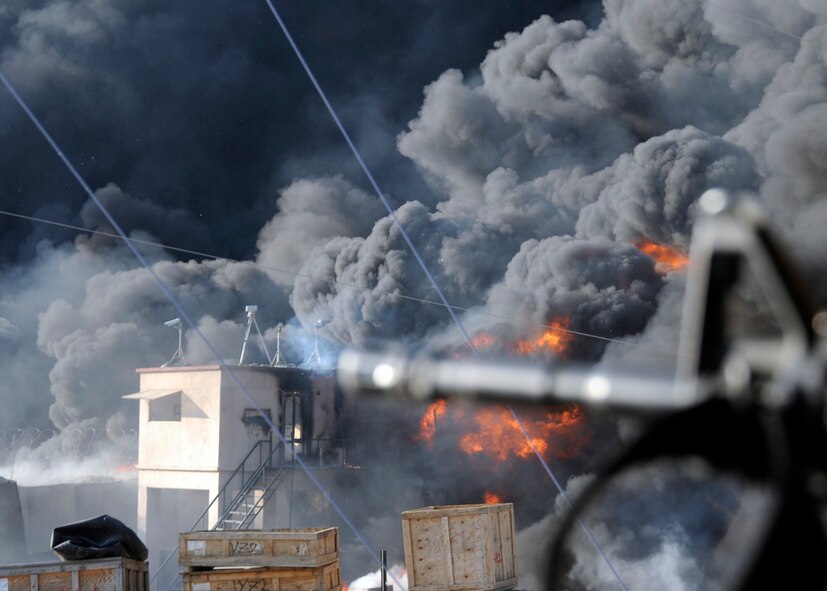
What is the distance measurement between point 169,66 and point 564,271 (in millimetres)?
31470

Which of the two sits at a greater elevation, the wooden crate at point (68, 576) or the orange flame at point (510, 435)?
the orange flame at point (510, 435)

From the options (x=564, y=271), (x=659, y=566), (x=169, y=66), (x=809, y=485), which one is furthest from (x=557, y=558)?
(x=169, y=66)

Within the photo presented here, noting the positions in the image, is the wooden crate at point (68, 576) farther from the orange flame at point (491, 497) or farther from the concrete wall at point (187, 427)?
the orange flame at point (491, 497)

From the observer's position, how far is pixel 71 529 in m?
16.4

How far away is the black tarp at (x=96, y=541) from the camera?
16.2m

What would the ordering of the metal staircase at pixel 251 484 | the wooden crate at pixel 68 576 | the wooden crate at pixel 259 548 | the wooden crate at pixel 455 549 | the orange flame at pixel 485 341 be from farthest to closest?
the orange flame at pixel 485 341
the metal staircase at pixel 251 484
the wooden crate at pixel 455 549
the wooden crate at pixel 259 548
the wooden crate at pixel 68 576

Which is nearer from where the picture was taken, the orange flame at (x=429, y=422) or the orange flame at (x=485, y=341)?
the orange flame at (x=429, y=422)

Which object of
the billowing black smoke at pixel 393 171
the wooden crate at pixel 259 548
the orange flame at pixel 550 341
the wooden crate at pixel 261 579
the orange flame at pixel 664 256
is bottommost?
the wooden crate at pixel 261 579

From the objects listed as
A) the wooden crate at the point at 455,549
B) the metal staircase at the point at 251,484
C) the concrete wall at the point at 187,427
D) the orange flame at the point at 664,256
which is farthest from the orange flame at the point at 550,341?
the wooden crate at the point at 455,549

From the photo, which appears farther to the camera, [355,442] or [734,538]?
[355,442]

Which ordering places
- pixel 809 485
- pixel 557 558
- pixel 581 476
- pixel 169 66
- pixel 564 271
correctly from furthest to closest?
1. pixel 169 66
2. pixel 564 271
3. pixel 581 476
4. pixel 557 558
5. pixel 809 485

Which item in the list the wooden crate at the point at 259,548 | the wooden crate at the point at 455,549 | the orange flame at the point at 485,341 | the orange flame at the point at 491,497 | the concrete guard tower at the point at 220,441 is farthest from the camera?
the orange flame at the point at 485,341

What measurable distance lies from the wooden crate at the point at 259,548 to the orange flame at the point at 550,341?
27.9 meters

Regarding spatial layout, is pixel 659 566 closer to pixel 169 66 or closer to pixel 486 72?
pixel 486 72
